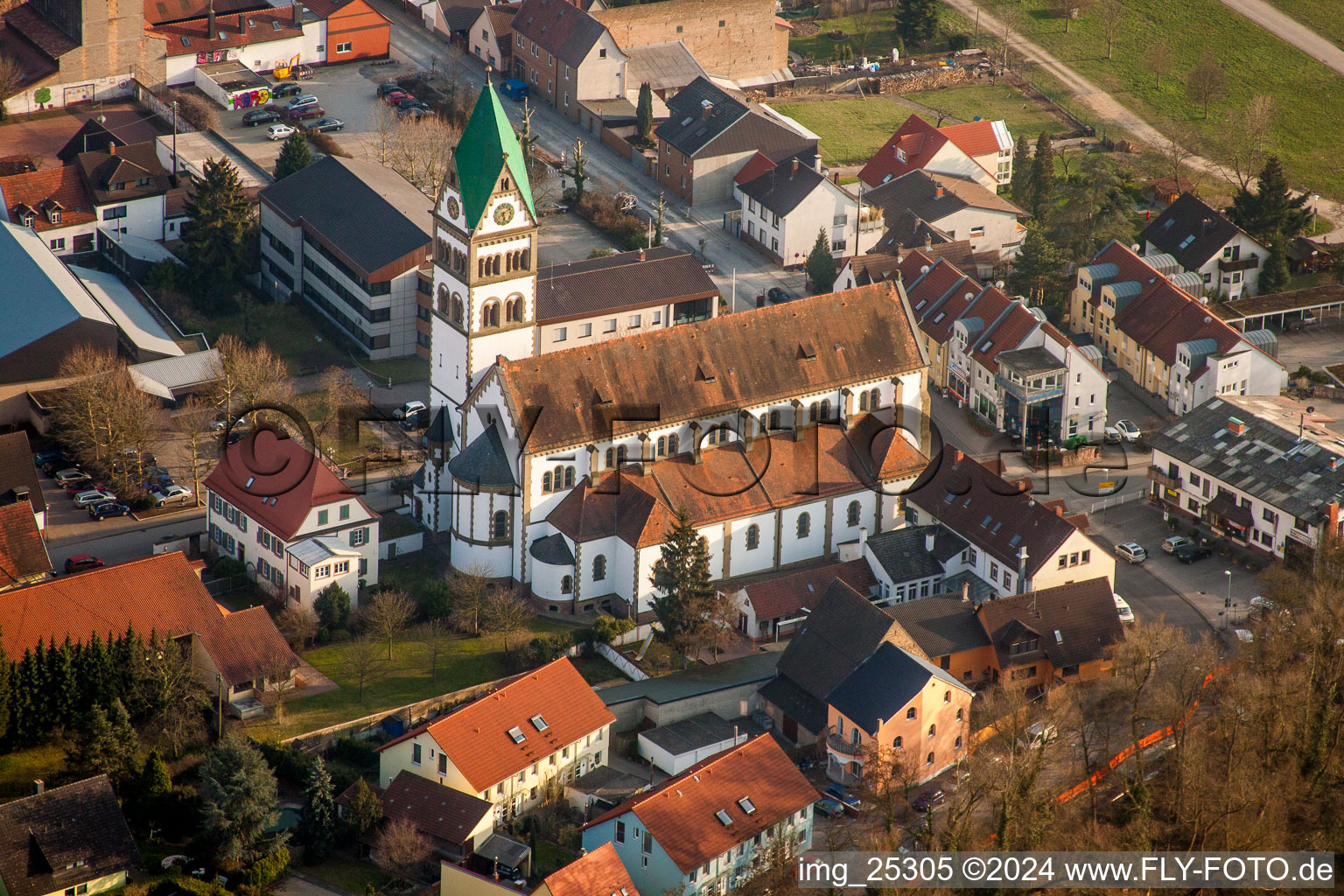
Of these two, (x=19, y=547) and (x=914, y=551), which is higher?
(x=19, y=547)

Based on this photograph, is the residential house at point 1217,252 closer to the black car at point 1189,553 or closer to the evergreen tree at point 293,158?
the black car at point 1189,553

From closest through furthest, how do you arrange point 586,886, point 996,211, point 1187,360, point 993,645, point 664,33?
point 586,886 < point 993,645 < point 1187,360 < point 996,211 < point 664,33

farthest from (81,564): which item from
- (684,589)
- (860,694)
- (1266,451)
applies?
(1266,451)

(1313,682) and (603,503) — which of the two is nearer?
(1313,682)

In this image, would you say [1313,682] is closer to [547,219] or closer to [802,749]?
[802,749]

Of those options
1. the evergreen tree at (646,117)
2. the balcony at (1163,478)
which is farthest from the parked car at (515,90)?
the balcony at (1163,478)

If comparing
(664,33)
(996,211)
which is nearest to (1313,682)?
(996,211)

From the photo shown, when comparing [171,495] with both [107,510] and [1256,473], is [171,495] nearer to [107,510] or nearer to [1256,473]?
[107,510]
